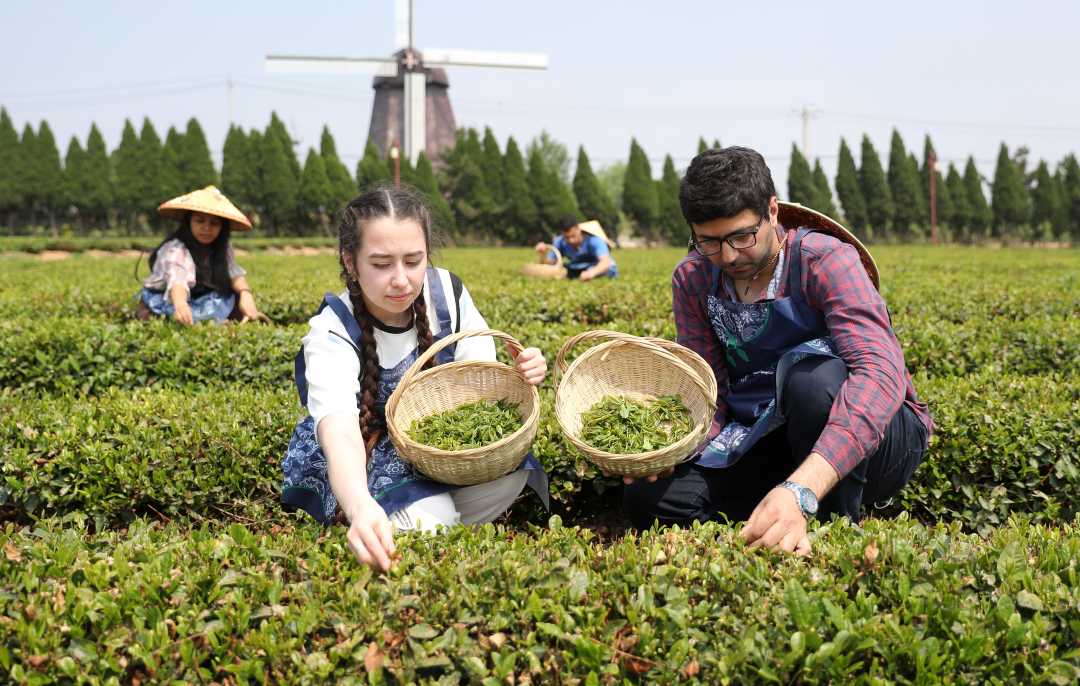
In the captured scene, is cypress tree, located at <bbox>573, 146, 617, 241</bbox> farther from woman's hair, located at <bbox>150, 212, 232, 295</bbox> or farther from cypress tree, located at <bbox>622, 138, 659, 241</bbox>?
woman's hair, located at <bbox>150, 212, 232, 295</bbox>

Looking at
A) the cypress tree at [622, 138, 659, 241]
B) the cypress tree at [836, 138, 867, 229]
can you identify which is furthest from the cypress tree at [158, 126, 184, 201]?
the cypress tree at [836, 138, 867, 229]

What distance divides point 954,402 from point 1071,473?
1.71 ft

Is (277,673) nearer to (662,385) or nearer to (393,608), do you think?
(393,608)

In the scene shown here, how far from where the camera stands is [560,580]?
2.01 meters

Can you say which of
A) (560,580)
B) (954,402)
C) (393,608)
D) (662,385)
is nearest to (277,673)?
(393,608)

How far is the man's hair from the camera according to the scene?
2629 mm

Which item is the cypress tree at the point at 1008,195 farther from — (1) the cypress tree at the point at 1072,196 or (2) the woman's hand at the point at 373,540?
(2) the woman's hand at the point at 373,540

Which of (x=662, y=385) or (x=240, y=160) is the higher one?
(x=240, y=160)

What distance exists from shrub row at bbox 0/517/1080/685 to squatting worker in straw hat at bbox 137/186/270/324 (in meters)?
4.39

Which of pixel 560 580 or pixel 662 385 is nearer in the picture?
pixel 560 580

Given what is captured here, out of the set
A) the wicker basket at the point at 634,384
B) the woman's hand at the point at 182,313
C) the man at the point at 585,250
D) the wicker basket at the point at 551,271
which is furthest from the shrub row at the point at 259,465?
the wicker basket at the point at 551,271

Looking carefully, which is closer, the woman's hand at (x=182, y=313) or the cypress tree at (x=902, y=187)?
the woman's hand at (x=182, y=313)

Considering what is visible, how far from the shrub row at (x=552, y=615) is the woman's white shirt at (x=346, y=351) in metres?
0.55

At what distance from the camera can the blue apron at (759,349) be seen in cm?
289
